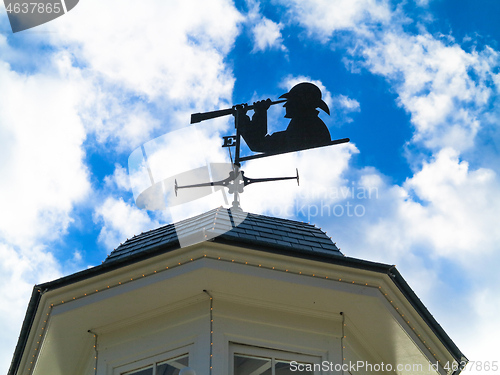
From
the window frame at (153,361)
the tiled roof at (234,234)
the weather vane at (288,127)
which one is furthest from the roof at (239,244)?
A: the window frame at (153,361)

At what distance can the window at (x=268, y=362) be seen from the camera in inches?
211

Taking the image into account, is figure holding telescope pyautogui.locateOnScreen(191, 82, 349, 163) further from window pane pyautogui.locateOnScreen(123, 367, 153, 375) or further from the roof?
window pane pyautogui.locateOnScreen(123, 367, 153, 375)

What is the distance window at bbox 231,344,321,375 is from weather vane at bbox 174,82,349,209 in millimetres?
2100

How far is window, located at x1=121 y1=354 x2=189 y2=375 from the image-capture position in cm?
543

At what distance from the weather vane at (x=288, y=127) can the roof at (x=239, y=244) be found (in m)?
0.77

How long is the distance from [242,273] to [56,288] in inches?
77.1

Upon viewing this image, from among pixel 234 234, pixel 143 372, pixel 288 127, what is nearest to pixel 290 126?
pixel 288 127

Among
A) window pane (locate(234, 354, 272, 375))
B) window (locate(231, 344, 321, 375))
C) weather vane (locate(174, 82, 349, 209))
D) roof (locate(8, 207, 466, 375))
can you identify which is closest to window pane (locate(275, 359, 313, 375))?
window (locate(231, 344, 321, 375))

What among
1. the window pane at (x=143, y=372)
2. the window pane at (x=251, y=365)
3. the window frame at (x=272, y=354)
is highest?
the window frame at (x=272, y=354)

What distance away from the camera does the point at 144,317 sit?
19.1 feet

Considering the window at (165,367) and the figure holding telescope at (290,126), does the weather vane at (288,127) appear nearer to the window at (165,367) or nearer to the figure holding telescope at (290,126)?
the figure holding telescope at (290,126)

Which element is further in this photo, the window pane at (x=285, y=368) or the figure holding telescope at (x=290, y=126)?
the figure holding telescope at (x=290, y=126)

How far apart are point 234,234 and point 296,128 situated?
4.59ft

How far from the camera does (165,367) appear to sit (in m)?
5.54
